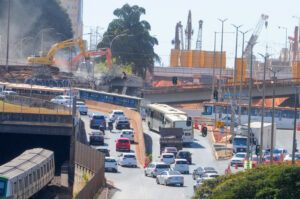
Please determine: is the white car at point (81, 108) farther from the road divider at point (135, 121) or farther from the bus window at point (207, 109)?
the bus window at point (207, 109)

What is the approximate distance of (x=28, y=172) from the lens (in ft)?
117

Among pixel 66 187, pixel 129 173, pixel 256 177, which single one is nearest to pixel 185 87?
pixel 129 173

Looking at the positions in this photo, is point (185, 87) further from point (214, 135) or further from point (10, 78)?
point (214, 135)

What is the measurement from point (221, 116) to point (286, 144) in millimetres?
12777

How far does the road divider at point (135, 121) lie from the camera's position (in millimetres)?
58272

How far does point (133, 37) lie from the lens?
120 meters

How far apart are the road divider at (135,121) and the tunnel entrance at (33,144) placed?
642 centimetres

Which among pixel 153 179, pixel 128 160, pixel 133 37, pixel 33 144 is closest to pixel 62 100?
pixel 33 144

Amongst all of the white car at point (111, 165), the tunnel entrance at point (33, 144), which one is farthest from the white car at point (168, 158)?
the tunnel entrance at point (33, 144)

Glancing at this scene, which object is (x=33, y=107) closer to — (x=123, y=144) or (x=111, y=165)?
(x=123, y=144)

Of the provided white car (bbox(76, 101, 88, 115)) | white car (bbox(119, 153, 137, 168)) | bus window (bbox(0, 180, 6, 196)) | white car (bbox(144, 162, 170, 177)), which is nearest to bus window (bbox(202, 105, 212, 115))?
white car (bbox(76, 101, 88, 115))

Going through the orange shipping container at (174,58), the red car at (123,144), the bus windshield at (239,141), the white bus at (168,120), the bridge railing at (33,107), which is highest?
the orange shipping container at (174,58)

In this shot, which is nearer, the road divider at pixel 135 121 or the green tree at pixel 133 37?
the road divider at pixel 135 121

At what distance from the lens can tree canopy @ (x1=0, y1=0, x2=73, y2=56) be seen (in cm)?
14175
